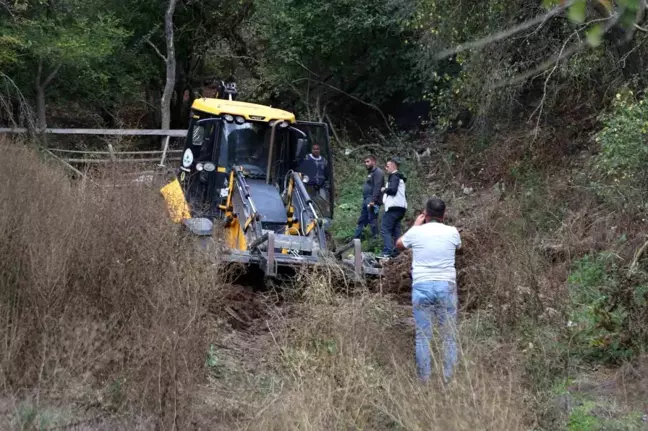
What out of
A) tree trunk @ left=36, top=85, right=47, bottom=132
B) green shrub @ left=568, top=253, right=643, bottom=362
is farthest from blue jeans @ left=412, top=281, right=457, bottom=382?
tree trunk @ left=36, top=85, right=47, bottom=132

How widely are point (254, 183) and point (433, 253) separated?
5.30 meters

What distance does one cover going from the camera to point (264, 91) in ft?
74.9

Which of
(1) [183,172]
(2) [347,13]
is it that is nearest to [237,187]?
(1) [183,172]

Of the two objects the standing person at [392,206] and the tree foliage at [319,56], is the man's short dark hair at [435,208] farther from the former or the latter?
the tree foliage at [319,56]

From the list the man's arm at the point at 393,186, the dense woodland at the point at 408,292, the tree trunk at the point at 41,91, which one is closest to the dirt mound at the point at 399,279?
the dense woodland at the point at 408,292

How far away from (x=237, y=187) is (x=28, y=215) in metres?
4.83

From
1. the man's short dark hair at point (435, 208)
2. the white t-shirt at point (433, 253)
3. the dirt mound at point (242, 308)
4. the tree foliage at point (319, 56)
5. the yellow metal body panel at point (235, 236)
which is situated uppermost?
the tree foliage at point (319, 56)

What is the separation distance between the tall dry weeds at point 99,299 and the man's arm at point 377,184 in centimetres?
658

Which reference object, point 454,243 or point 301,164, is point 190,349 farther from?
point 301,164

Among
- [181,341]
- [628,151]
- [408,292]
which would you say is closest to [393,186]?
[408,292]

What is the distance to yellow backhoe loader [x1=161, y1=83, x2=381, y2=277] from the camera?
10867mm

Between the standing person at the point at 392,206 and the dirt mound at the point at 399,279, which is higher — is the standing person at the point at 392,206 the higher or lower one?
the higher one

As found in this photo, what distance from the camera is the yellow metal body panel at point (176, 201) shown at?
934cm

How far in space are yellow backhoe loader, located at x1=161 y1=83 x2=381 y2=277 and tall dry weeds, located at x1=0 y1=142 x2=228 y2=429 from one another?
306 cm
